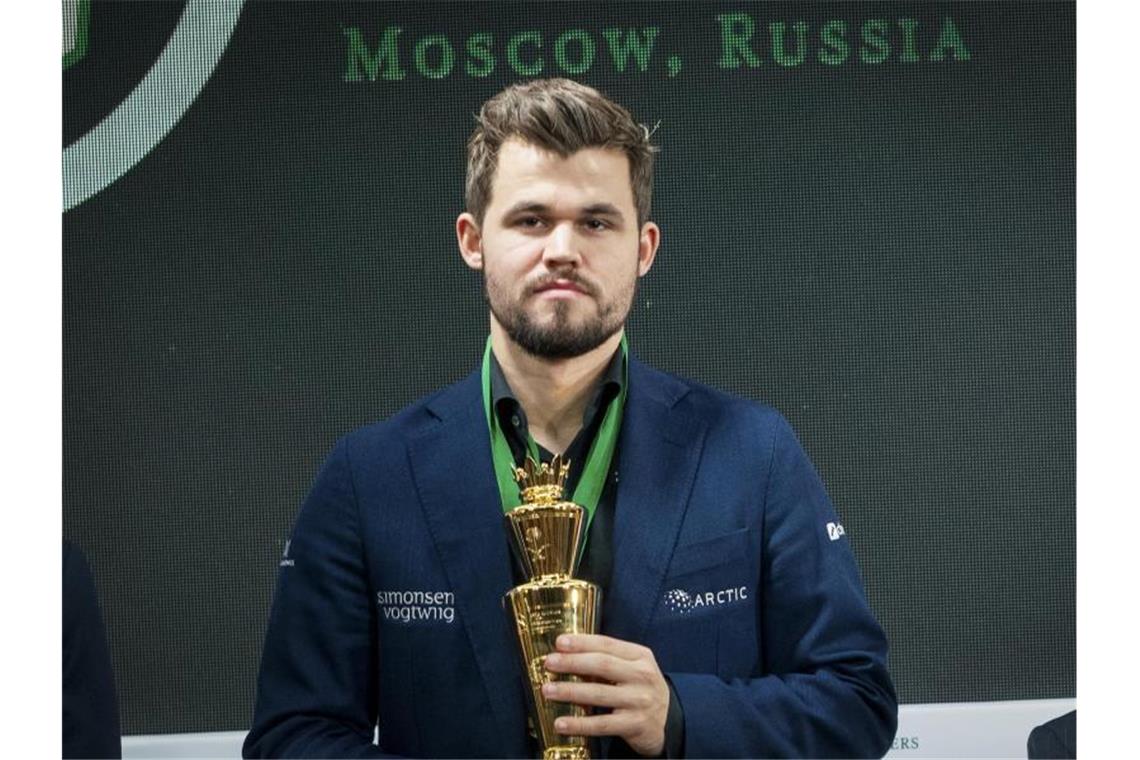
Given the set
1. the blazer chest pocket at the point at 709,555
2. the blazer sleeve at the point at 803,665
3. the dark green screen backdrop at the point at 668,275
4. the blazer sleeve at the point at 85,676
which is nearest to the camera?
the blazer sleeve at the point at 803,665

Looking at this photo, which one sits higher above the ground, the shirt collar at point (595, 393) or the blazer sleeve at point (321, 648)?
the shirt collar at point (595, 393)

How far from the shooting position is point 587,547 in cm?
307

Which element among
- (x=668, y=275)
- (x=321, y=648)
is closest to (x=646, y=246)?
(x=668, y=275)

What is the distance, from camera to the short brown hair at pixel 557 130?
309cm

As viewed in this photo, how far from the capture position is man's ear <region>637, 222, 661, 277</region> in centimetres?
321

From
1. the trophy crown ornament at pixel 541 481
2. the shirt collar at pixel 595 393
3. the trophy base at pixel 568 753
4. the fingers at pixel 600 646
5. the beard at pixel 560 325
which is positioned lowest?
the trophy base at pixel 568 753

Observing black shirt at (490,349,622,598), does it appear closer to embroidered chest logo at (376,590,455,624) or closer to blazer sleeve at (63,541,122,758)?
embroidered chest logo at (376,590,455,624)

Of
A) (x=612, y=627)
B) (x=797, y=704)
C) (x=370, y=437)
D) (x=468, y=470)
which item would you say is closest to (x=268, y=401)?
(x=370, y=437)

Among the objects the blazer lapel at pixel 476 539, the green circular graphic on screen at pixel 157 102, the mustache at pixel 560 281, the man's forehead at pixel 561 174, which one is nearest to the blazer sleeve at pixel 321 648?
the blazer lapel at pixel 476 539

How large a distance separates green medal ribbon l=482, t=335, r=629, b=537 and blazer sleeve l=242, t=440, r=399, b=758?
269mm

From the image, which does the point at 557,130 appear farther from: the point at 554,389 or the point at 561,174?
the point at 554,389

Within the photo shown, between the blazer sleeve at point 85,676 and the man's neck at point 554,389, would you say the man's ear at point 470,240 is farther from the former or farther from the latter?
the blazer sleeve at point 85,676

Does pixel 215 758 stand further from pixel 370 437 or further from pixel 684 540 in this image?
pixel 684 540

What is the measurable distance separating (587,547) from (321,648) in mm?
495
